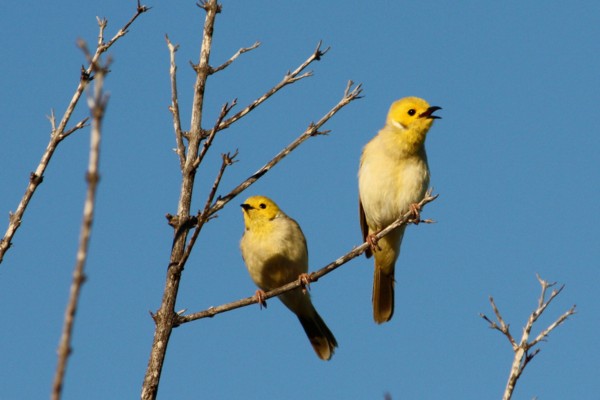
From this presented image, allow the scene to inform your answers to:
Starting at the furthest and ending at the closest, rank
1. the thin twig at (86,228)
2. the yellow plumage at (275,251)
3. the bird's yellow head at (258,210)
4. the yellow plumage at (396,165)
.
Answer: the bird's yellow head at (258,210) → the yellow plumage at (275,251) → the yellow plumage at (396,165) → the thin twig at (86,228)

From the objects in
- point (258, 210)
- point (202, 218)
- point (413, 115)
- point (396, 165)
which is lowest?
point (202, 218)

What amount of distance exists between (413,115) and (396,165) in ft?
1.97

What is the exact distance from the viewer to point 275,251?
8.91 metres

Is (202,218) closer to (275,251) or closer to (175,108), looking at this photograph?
(175,108)

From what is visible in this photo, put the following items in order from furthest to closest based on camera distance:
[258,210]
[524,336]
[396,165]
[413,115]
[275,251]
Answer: [258,210], [275,251], [413,115], [396,165], [524,336]

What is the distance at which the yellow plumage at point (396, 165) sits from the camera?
830cm

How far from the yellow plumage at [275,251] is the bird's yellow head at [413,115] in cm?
160

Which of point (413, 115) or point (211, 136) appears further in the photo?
point (413, 115)

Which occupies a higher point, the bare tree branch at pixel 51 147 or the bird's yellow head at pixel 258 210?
the bird's yellow head at pixel 258 210

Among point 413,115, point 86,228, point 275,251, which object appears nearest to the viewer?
point 86,228

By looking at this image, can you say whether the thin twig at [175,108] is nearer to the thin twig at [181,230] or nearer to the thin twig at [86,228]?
the thin twig at [181,230]

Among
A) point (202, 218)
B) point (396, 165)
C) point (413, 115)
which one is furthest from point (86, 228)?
point (413, 115)

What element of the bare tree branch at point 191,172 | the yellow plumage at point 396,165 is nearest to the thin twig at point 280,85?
the bare tree branch at point 191,172

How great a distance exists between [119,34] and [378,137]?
377 cm
